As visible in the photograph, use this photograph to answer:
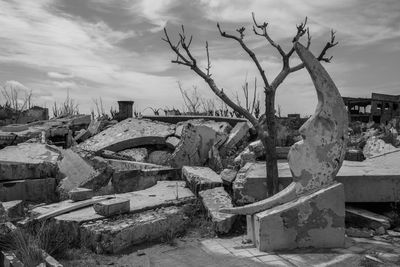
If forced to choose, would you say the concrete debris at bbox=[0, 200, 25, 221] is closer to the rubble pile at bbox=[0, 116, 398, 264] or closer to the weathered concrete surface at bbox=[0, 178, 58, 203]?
the rubble pile at bbox=[0, 116, 398, 264]

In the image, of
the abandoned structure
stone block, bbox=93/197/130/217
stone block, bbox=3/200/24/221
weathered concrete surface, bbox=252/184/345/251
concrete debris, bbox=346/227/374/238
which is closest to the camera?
weathered concrete surface, bbox=252/184/345/251

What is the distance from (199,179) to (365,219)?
2.72 meters

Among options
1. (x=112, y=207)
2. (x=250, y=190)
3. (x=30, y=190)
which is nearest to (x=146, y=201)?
(x=112, y=207)

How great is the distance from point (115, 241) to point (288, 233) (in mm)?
2068

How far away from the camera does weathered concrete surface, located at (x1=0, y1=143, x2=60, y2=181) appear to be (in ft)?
25.7

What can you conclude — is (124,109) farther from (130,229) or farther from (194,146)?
(130,229)

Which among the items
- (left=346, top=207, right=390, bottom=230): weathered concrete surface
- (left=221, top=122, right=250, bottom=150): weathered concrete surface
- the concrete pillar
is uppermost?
the concrete pillar

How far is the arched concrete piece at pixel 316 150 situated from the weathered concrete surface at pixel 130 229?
3.47ft

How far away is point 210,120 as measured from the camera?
40.6 ft

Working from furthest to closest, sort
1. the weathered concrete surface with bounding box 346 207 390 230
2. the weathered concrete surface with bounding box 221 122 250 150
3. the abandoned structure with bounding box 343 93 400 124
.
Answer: the abandoned structure with bounding box 343 93 400 124, the weathered concrete surface with bounding box 221 122 250 150, the weathered concrete surface with bounding box 346 207 390 230

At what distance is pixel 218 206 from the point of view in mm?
6121

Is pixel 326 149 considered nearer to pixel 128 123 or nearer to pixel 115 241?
pixel 115 241

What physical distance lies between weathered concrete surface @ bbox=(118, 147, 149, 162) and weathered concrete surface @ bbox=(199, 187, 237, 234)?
3.90m

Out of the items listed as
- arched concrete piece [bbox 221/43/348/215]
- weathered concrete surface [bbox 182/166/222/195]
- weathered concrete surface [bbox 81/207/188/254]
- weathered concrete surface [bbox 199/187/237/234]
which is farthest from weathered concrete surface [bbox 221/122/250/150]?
arched concrete piece [bbox 221/43/348/215]
